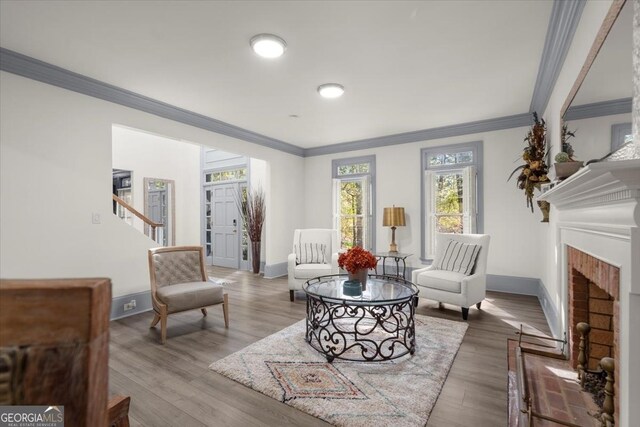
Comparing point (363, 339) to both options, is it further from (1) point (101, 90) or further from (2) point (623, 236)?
(1) point (101, 90)

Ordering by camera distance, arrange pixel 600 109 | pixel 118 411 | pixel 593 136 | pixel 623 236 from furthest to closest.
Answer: pixel 593 136 → pixel 600 109 → pixel 623 236 → pixel 118 411

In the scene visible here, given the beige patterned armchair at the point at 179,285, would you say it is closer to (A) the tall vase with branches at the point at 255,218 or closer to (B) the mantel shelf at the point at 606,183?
(A) the tall vase with branches at the point at 255,218

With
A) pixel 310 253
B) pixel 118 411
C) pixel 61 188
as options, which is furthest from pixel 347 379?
pixel 61 188

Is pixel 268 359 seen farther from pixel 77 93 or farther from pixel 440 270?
pixel 77 93

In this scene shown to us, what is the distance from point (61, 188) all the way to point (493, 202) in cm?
556

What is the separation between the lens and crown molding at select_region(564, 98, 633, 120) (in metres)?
1.33

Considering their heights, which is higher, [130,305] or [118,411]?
[118,411]

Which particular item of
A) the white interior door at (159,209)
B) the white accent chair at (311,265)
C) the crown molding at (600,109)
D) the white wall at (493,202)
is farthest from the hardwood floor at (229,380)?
the white interior door at (159,209)

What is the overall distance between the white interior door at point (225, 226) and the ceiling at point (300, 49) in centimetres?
315

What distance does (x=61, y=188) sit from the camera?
10.3 ft


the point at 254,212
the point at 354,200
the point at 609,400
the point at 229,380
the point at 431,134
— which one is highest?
the point at 431,134

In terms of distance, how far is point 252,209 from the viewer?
6.54 m

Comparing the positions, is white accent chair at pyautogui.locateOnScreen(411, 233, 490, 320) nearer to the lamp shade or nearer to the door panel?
the lamp shade

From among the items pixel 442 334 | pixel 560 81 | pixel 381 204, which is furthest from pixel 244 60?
pixel 381 204
